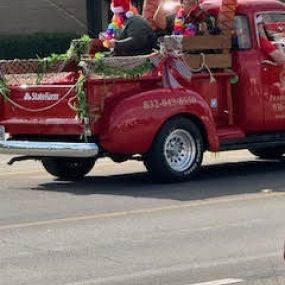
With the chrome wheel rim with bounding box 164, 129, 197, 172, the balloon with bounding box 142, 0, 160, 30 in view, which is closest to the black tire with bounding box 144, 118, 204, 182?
the chrome wheel rim with bounding box 164, 129, 197, 172

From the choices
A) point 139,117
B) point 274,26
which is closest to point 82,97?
point 139,117

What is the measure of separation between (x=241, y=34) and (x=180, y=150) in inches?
77.3

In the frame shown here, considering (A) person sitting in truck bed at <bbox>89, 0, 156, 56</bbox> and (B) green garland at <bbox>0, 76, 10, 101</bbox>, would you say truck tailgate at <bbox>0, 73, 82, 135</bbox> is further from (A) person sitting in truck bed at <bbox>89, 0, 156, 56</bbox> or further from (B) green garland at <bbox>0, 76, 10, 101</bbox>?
(A) person sitting in truck bed at <bbox>89, 0, 156, 56</bbox>

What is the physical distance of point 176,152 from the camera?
12.1m

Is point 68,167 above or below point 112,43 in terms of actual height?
below

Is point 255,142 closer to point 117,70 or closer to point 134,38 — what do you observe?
point 134,38

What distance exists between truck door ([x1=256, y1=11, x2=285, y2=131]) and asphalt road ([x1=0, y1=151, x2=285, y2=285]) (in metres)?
0.75

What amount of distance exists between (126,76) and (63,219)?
2.65 m

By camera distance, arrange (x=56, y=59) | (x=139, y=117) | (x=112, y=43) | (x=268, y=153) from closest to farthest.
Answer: (x=139, y=117)
(x=56, y=59)
(x=112, y=43)
(x=268, y=153)

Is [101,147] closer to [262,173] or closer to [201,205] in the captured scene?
[201,205]

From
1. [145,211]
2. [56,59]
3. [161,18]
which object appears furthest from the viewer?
[161,18]

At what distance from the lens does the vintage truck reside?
11.6 meters

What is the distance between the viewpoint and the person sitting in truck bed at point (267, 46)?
42.4ft

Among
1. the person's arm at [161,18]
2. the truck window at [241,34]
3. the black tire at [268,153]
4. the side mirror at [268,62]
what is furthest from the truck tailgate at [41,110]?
the black tire at [268,153]
